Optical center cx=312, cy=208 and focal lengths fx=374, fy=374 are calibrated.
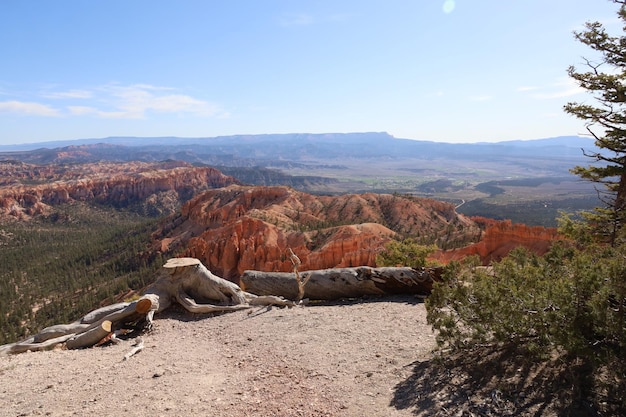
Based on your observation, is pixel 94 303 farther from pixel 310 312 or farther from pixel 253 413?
pixel 253 413

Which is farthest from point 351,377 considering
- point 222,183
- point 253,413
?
point 222,183

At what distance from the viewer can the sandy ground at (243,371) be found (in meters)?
6.77

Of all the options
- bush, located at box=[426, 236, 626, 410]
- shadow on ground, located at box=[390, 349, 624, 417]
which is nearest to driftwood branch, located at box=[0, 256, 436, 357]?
bush, located at box=[426, 236, 626, 410]

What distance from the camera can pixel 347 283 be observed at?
1375cm

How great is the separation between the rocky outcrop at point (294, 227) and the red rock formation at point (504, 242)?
790cm

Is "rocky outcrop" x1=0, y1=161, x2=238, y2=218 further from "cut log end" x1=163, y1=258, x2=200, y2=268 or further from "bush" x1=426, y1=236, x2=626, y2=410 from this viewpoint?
"bush" x1=426, y1=236, x2=626, y2=410

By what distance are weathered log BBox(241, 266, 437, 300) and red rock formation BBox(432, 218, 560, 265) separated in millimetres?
23683

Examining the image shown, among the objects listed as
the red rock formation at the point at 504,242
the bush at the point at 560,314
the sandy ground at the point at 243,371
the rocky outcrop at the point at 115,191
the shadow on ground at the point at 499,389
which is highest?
the bush at the point at 560,314

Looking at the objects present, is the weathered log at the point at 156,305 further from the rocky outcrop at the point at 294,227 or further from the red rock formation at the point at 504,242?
the red rock formation at the point at 504,242

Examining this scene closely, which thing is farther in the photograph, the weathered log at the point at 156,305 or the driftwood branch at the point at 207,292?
the driftwood branch at the point at 207,292

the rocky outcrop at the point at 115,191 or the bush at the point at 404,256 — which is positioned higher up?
the bush at the point at 404,256

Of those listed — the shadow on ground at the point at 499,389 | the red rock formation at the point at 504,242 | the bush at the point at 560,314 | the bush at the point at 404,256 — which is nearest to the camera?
the bush at the point at 560,314

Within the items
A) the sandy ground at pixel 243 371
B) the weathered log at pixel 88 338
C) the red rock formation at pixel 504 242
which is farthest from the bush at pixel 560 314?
the red rock formation at pixel 504 242

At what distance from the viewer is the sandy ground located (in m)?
6.77
